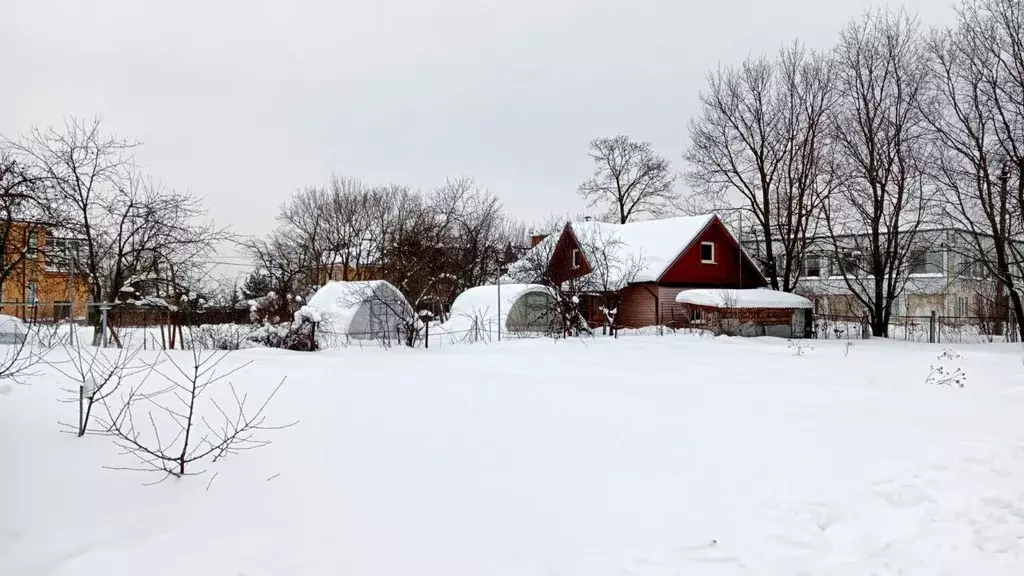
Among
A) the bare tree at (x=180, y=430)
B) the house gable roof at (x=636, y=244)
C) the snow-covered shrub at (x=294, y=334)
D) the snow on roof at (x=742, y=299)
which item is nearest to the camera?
the bare tree at (x=180, y=430)

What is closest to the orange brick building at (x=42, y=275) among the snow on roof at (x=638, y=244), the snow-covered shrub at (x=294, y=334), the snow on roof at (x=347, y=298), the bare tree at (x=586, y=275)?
the snow-covered shrub at (x=294, y=334)

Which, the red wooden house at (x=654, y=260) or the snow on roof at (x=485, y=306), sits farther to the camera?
the red wooden house at (x=654, y=260)

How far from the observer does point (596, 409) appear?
8375 millimetres

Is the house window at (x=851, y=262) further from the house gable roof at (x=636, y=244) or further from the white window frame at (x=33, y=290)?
the white window frame at (x=33, y=290)

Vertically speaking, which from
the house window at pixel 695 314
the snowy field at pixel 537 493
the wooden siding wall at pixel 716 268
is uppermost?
the wooden siding wall at pixel 716 268

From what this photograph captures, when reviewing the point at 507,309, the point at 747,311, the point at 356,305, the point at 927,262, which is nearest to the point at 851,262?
the point at 927,262

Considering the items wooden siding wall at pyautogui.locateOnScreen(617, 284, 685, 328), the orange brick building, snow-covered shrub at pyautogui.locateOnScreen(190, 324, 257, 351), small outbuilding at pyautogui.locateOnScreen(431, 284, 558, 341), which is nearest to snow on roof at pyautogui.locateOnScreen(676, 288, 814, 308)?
wooden siding wall at pyautogui.locateOnScreen(617, 284, 685, 328)

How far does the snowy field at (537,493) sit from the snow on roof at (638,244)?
2124 centimetres

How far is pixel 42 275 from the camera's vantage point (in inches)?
773

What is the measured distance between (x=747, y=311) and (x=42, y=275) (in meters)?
23.1

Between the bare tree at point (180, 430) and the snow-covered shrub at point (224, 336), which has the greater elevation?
the snow-covered shrub at point (224, 336)

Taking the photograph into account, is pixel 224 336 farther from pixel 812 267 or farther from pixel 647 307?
pixel 812 267

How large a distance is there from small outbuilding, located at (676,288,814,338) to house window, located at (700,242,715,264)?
276cm

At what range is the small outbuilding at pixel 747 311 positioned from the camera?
26266mm
